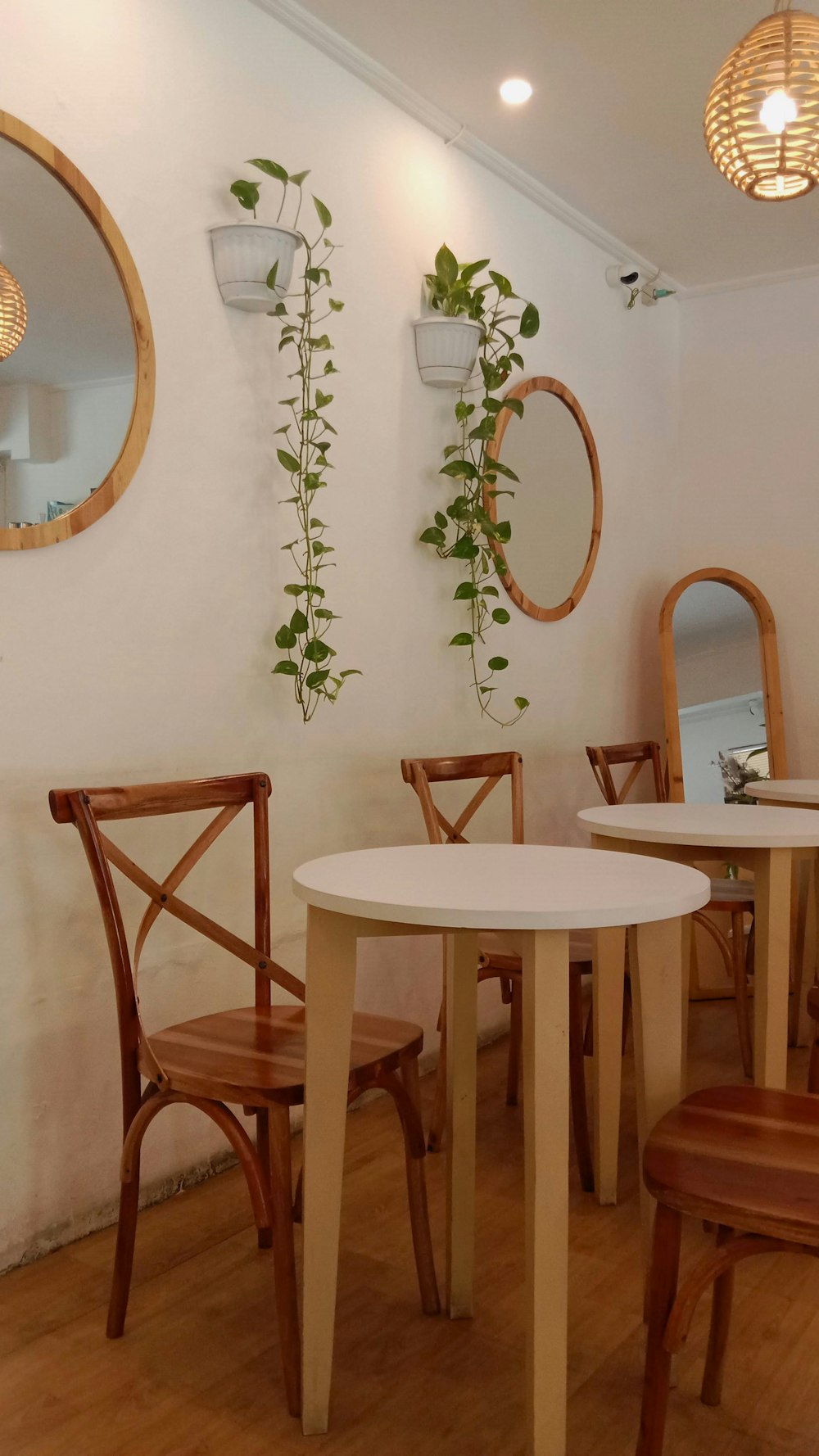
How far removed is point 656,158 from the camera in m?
3.28

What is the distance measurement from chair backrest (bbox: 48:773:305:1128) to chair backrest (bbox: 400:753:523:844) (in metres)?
0.46

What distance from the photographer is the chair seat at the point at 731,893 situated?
3.01 meters

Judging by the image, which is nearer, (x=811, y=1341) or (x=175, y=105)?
(x=811, y=1341)

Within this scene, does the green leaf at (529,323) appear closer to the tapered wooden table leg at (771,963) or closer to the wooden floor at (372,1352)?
the tapered wooden table leg at (771,963)

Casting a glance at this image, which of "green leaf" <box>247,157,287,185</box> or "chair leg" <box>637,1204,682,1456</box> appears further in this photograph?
→ "green leaf" <box>247,157,287,185</box>

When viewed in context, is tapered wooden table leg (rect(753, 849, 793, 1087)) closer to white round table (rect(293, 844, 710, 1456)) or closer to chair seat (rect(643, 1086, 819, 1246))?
white round table (rect(293, 844, 710, 1456))

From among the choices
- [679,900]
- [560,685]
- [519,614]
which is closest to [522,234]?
[519,614]

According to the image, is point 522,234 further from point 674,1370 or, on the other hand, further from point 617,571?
point 674,1370

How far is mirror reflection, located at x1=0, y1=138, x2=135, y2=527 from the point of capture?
6.27ft

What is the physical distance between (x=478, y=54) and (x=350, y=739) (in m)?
1.67

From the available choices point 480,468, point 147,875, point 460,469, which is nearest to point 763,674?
point 480,468

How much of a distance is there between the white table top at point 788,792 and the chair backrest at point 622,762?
48cm

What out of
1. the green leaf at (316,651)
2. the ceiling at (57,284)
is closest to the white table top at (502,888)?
the green leaf at (316,651)

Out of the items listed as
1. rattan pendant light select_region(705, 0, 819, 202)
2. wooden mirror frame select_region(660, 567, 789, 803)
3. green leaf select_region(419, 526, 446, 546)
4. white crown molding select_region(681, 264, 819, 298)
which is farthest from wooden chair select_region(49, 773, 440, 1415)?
white crown molding select_region(681, 264, 819, 298)
